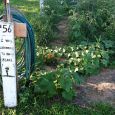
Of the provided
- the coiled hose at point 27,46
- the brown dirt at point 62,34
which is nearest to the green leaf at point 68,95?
the coiled hose at point 27,46

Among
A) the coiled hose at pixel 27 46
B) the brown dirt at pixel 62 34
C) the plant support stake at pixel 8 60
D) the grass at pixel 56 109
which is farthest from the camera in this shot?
the brown dirt at pixel 62 34

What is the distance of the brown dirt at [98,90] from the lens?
4.83 metres

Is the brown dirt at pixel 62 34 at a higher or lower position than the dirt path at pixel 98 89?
higher

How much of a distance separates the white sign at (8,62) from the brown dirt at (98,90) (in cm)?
89

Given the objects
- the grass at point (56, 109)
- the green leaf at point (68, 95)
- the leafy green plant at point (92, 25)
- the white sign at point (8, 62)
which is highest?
the leafy green plant at point (92, 25)

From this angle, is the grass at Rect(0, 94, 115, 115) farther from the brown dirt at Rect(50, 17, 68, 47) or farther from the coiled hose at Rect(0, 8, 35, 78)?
the brown dirt at Rect(50, 17, 68, 47)

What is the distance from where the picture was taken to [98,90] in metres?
5.08

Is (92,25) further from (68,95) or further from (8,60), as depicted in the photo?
(8,60)

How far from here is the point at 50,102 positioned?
4770mm

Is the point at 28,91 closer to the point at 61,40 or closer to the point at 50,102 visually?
the point at 50,102

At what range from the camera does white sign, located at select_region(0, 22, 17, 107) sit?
4.30 metres

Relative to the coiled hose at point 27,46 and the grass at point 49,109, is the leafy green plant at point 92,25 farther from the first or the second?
the grass at point 49,109

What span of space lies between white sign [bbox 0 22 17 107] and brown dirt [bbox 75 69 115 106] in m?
0.89

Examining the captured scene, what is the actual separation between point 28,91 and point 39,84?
0.19 metres
